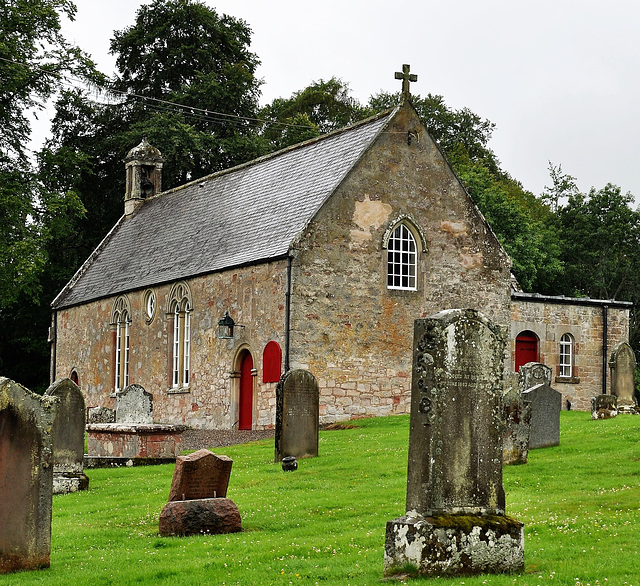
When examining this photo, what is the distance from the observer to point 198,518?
13.2m

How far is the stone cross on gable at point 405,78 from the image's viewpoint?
3191 centimetres

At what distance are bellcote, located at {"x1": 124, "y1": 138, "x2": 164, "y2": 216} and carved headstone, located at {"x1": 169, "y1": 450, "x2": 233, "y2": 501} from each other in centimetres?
3645

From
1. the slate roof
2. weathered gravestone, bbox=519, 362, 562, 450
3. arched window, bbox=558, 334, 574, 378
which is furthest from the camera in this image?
arched window, bbox=558, 334, 574, 378

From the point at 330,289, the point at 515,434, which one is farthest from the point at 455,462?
the point at 330,289

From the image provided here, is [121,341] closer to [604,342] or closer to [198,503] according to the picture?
[604,342]

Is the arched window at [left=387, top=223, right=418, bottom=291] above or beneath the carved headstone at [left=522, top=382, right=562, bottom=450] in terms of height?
above

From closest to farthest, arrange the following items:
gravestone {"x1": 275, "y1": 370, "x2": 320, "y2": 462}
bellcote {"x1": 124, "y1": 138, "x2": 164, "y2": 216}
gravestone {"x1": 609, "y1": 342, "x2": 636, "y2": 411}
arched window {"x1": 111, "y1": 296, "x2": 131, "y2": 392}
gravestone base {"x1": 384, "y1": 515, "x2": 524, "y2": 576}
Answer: gravestone base {"x1": 384, "y1": 515, "x2": 524, "y2": 576}, gravestone {"x1": 275, "y1": 370, "x2": 320, "y2": 462}, gravestone {"x1": 609, "y1": 342, "x2": 636, "y2": 411}, arched window {"x1": 111, "y1": 296, "x2": 131, "y2": 392}, bellcote {"x1": 124, "y1": 138, "x2": 164, "y2": 216}

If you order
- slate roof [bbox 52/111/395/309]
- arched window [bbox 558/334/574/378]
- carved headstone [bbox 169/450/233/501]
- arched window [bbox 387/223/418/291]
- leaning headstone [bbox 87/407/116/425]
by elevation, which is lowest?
carved headstone [bbox 169/450/233/501]

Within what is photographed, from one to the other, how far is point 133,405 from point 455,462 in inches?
662

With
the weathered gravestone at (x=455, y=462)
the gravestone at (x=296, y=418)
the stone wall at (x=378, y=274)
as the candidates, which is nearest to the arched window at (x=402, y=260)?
the stone wall at (x=378, y=274)

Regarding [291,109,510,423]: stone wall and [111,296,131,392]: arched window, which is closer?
[291,109,510,423]: stone wall

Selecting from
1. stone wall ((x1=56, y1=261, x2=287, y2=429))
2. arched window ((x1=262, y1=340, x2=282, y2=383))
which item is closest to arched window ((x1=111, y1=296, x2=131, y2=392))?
stone wall ((x1=56, y1=261, x2=287, y2=429))

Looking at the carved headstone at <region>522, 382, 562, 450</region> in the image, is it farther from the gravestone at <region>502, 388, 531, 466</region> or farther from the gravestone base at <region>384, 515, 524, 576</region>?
the gravestone base at <region>384, 515, 524, 576</region>

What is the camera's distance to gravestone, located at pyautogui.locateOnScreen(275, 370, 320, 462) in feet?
68.2
